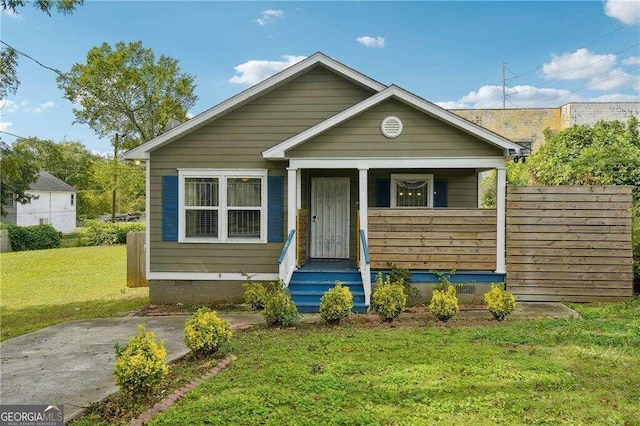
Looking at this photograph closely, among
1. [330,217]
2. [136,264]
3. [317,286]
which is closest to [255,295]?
[317,286]

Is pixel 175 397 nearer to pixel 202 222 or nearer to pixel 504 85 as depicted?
pixel 202 222

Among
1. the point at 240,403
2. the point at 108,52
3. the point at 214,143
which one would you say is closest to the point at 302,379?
the point at 240,403

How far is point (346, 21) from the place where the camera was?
640 inches

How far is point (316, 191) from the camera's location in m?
10.5

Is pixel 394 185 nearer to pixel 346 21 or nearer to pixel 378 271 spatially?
pixel 378 271

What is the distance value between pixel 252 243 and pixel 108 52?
28.8 m

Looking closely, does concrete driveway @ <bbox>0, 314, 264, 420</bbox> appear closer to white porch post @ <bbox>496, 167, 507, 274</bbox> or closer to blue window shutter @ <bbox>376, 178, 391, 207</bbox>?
blue window shutter @ <bbox>376, 178, 391, 207</bbox>

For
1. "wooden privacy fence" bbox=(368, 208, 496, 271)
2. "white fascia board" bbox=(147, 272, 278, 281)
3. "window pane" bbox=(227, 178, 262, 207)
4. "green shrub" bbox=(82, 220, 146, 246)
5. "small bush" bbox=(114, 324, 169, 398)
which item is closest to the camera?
"small bush" bbox=(114, 324, 169, 398)

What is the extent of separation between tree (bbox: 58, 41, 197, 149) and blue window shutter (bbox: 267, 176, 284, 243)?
24631 mm

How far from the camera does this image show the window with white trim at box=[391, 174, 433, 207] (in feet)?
33.1

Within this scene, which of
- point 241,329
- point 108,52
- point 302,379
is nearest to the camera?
point 302,379

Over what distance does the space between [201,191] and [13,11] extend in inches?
181

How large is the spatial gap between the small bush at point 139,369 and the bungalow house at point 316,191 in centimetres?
411

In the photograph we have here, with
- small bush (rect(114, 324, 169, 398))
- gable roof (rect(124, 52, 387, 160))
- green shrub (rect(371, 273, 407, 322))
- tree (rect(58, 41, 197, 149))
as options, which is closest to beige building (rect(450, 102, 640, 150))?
tree (rect(58, 41, 197, 149))
